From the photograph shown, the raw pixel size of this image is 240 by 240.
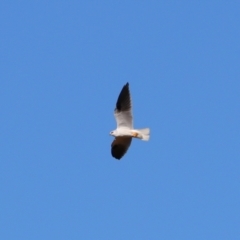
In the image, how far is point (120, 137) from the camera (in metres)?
23.6

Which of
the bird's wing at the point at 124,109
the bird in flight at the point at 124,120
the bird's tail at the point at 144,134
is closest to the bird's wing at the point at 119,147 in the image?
the bird in flight at the point at 124,120

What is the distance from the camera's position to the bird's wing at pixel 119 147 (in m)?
24.0

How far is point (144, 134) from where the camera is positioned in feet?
75.0

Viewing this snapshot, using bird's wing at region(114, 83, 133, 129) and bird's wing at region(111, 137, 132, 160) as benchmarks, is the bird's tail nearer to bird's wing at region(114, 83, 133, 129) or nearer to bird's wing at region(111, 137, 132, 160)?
bird's wing at region(114, 83, 133, 129)

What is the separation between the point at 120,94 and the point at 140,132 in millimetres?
1304

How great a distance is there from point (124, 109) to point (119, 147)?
131cm

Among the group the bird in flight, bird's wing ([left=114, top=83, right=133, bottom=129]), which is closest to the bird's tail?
the bird in flight

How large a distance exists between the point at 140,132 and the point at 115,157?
167cm

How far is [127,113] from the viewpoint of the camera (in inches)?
923

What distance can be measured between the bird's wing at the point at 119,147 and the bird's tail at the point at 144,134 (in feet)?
3.46

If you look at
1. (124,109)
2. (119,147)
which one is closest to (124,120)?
(124,109)

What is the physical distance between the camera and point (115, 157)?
79.6ft

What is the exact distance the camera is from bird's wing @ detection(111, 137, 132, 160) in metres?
24.0

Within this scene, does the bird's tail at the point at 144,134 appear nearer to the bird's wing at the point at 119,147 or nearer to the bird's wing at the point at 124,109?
the bird's wing at the point at 124,109
